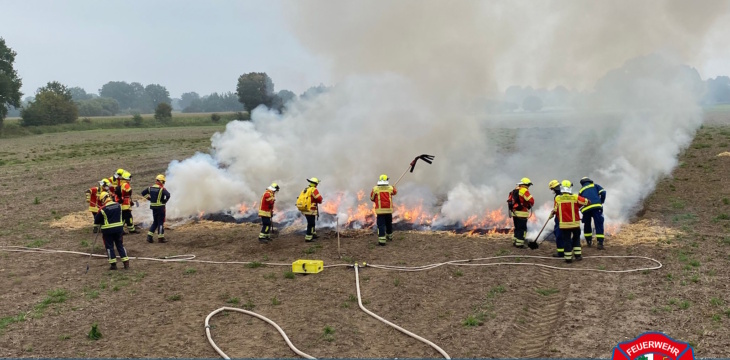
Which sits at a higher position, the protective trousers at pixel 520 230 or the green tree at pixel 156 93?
the green tree at pixel 156 93

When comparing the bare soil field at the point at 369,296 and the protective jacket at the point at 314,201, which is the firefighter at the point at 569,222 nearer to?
the bare soil field at the point at 369,296

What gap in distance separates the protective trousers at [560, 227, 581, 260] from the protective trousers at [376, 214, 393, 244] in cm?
473

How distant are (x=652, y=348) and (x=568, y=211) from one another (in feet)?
18.3

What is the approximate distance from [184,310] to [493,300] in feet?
19.4

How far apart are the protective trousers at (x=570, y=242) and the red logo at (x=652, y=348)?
4.33 m

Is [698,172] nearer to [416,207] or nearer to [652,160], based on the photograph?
[652,160]

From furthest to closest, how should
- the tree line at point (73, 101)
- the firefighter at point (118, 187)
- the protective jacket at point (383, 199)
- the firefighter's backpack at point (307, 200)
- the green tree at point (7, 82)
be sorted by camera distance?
the green tree at point (7, 82), the tree line at point (73, 101), the firefighter at point (118, 187), the firefighter's backpack at point (307, 200), the protective jacket at point (383, 199)

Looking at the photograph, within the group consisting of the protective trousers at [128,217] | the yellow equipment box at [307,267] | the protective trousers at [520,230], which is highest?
the protective trousers at [128,217]

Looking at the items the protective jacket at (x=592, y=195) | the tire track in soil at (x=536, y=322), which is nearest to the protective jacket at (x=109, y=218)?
the tire track in soil at (x=536, y=322)

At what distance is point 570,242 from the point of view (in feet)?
39.3

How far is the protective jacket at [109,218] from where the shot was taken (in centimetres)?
1169

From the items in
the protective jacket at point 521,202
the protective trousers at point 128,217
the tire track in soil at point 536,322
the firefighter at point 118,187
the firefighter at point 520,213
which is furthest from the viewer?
the protective trousers at point 128,217

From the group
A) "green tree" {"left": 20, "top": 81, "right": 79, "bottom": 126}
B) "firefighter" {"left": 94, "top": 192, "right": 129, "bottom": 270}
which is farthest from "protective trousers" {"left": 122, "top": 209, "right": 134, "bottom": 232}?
"green tree" {"left": 20, "top": 81, "right": 79, "bottom": 126}

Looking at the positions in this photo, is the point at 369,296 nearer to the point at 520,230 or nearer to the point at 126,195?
the point at 520,230
